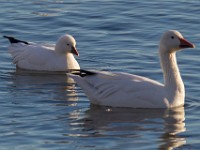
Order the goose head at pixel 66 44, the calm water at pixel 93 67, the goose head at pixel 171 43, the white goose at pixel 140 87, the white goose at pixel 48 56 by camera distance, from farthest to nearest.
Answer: the white goose at pixel 48 56
the goose head at pixel 66 44
the goose head at pixel 171 43
the white goose at pixel 140 87
the calm water at pixel 93 67

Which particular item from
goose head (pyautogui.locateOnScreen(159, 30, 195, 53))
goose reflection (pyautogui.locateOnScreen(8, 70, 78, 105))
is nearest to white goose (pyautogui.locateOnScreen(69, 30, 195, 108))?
goose head (pyautogui.locateOnScreen(159, 30, 195, 53))

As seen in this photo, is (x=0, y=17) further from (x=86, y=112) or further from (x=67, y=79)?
(x=86, y=112)

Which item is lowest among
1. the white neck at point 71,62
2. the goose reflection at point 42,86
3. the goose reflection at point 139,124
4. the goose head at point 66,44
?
the goose reflection at point 139,124

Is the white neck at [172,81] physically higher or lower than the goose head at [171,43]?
lower

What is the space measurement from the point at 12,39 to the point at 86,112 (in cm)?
400

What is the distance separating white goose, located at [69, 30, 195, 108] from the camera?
13.3 m

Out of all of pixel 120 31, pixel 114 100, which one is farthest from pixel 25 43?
pixel 114 100

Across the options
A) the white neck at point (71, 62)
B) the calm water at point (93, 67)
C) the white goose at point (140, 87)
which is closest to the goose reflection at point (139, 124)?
the calm water at point (93, 67)

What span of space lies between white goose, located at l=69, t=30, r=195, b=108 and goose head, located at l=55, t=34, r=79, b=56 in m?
2.39

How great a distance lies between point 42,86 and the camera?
14883 millimetres

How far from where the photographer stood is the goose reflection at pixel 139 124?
1184 cm

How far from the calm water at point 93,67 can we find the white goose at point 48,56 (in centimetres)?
29

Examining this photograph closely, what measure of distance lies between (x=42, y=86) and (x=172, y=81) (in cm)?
259

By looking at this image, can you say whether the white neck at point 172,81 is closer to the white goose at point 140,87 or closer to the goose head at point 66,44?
the white goose at point 140,87
